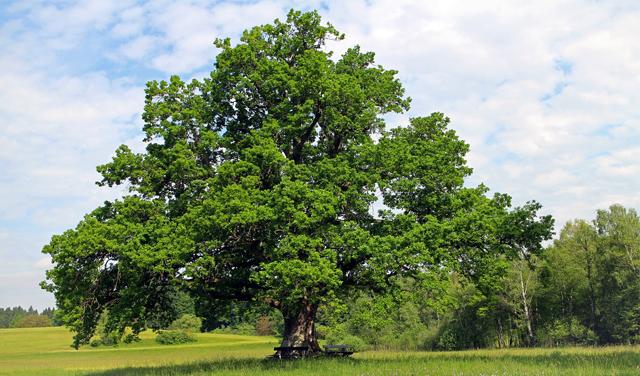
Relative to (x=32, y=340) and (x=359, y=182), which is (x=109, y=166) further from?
(x=32, y=340)

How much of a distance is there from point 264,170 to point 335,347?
47.4ft

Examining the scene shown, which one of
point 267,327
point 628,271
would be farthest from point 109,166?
point 267,327

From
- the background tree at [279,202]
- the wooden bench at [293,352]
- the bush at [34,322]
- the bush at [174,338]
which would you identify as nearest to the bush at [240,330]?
the bush at [174,338]

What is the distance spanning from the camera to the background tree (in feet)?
74.8

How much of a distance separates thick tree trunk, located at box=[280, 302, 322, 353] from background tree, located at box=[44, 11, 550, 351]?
87mm

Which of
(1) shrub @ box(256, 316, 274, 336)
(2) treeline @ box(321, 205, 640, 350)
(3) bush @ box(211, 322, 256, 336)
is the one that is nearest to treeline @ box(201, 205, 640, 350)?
(2) treeline @ box(321, 205, 640, 350)

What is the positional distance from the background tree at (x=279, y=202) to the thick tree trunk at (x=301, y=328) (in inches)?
3.4

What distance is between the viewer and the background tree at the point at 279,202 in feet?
74.8

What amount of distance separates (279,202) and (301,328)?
8.85m

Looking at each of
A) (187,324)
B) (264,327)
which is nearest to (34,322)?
(264,327)

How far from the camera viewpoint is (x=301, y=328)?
2781 cm

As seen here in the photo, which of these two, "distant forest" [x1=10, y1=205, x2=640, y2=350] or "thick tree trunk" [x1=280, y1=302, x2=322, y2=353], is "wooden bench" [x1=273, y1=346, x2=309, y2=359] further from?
"distant forest" [x1=10, y1=205, x2=640, y2=350]

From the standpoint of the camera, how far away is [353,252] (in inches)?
921

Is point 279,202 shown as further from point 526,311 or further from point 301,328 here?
point 526,311
